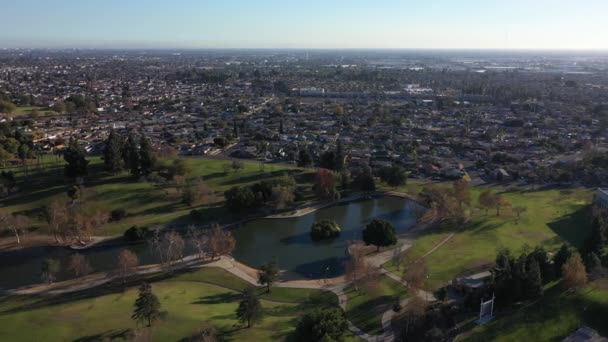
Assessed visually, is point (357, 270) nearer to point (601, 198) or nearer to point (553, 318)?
point (553, 318)

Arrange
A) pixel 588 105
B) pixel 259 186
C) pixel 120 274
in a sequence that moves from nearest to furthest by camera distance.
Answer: pixel 120 274
pixel 259 186
pixel 588 105

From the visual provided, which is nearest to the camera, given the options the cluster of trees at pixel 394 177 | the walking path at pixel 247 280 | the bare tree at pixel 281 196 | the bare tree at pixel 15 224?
the walking path at pixel 247 280

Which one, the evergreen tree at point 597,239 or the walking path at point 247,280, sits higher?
the evergreen tree at point 597,239

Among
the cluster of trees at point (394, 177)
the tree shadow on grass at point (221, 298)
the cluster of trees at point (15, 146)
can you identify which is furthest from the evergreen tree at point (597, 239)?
the cluster of trees at point (15, 146)

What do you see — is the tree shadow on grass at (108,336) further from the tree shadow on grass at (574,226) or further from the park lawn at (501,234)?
the tree shadow on grass at (574,226)

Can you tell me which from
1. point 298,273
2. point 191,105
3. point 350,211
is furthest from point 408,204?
point 191,105

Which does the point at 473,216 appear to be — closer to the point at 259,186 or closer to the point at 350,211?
the point at 350,211
